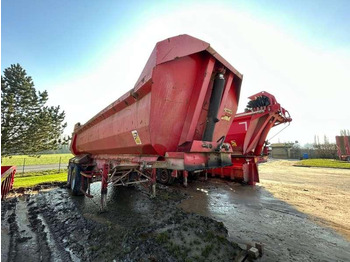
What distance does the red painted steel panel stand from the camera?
302cm

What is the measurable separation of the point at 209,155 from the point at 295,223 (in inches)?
106

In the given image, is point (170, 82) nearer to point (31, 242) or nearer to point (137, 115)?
point (137, 115)

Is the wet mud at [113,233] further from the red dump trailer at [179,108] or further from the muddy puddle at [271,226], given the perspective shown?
the red dump trailer at [179,108]

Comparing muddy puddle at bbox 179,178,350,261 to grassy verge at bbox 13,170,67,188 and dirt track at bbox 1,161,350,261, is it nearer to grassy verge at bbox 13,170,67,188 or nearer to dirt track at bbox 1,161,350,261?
dirt track at bbox 1,161,350,261

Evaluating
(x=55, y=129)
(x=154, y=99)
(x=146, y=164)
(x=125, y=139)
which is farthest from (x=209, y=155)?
(x=55, y=129)

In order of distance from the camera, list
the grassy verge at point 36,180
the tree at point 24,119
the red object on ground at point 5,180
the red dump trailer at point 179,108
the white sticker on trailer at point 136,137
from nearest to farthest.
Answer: the red dump trailer at point 179,108 < the white sticker on trailer at point 136,137 < the red object on ground at point 5,180 < the grassy verge at point 36,180 < the tree at point 24,119

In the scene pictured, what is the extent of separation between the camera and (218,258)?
9.07 ft

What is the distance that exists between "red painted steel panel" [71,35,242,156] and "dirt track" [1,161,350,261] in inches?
63.9

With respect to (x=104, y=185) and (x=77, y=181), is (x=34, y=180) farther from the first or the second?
(x=104, y=185)

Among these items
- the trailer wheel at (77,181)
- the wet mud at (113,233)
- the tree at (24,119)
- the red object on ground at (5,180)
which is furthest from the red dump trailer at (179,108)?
the tree at (24,119)

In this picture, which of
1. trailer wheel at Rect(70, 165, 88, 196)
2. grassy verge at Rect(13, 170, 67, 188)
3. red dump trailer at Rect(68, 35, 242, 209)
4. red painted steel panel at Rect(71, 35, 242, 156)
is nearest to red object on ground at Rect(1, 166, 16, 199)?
trailer wheel at Rect(70, 165, 88, 196)

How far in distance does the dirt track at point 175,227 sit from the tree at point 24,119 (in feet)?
29.9

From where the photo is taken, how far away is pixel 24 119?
13.7 meters

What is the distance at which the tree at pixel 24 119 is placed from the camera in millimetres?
12930
